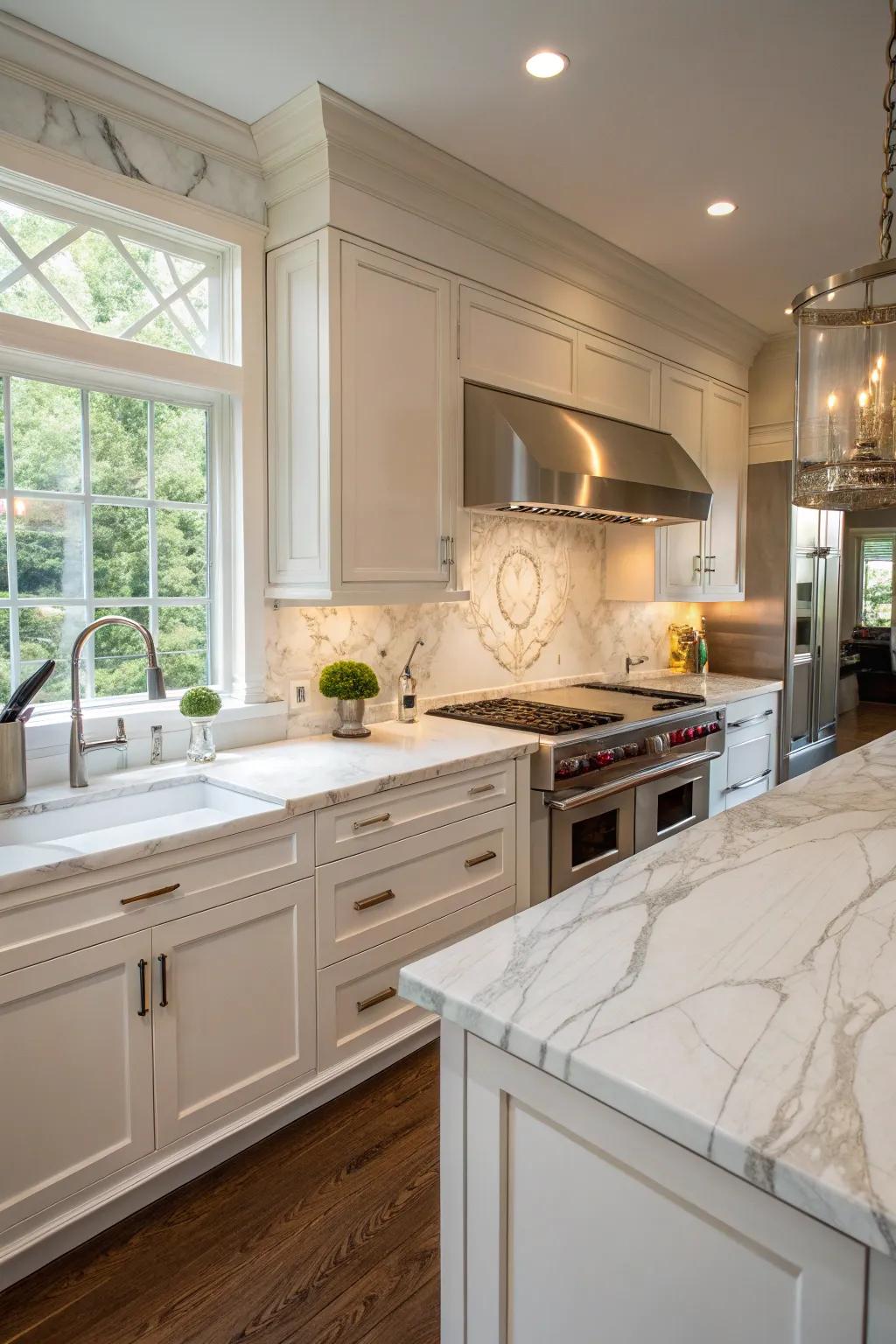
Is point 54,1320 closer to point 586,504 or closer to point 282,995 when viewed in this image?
point 282,995

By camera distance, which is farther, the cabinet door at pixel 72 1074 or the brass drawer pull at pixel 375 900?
the brass drawer pull at pixel 375 900

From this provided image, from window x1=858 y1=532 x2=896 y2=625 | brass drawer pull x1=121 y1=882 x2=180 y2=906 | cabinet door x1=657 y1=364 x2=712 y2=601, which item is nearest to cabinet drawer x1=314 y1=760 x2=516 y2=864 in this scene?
brass drawer pull x1=121 y1=882 x2=180 y2=906

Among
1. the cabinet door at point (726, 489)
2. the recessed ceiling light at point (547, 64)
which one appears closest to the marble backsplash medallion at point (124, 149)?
the recessed ceiling light at point (547, 64)

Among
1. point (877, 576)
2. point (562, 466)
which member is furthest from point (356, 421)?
point (877, 576)

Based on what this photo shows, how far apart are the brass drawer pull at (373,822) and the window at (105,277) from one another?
1.57m

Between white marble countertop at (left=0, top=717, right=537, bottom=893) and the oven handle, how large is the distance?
0.79 feet

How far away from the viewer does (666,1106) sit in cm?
84

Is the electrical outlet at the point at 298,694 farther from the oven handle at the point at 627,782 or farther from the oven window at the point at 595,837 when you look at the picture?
the oven window at the point at 595,837

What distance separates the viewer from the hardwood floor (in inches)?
212

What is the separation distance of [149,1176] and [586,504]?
8.01ft

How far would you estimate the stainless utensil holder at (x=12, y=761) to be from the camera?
6.79 ft

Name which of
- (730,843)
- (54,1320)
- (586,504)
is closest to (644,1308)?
(730,843)

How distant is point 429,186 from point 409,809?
81.4 inches

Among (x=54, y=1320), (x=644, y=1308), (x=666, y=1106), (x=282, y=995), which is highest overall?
(x=666, y=1106)
